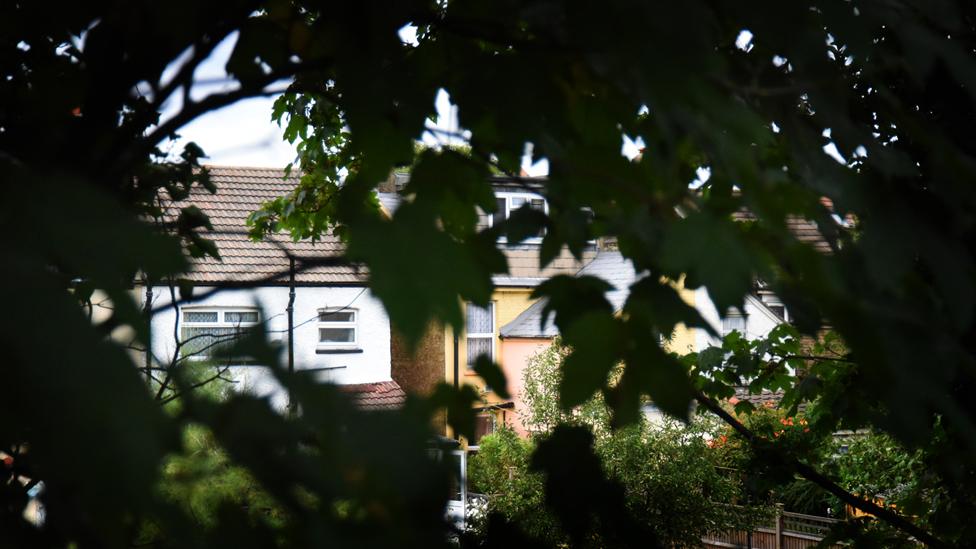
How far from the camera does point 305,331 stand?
6418mm

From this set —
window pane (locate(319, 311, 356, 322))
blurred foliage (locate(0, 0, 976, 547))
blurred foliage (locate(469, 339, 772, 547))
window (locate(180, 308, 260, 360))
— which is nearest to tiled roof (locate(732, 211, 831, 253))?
blurred foliage (locate(0, 0, 976, 547))

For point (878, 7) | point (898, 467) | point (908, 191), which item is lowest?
point (898, 467)

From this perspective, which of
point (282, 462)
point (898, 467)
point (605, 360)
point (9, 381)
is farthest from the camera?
point (898, 467)

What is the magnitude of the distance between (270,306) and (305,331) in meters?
6.08

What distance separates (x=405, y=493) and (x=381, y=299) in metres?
0.07

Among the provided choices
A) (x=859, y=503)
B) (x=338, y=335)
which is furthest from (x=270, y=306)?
(x=338, y=335)

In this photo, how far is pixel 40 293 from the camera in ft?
0.87

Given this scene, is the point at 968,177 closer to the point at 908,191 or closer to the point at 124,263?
the point at 908,191

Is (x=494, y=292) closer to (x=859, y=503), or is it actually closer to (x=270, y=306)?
(x=270, y=306)

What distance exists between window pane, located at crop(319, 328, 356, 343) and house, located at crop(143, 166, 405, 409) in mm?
21

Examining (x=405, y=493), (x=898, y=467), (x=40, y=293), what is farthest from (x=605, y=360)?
(x=898, y=467)

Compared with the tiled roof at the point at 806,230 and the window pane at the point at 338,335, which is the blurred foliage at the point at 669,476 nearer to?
the window pane at the point at 338,335

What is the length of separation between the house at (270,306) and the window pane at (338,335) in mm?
21

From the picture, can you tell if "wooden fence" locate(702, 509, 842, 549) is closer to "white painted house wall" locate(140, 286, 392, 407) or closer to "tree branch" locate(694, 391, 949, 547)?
"white painted house wall" locate(140, 286, 392, 407)
